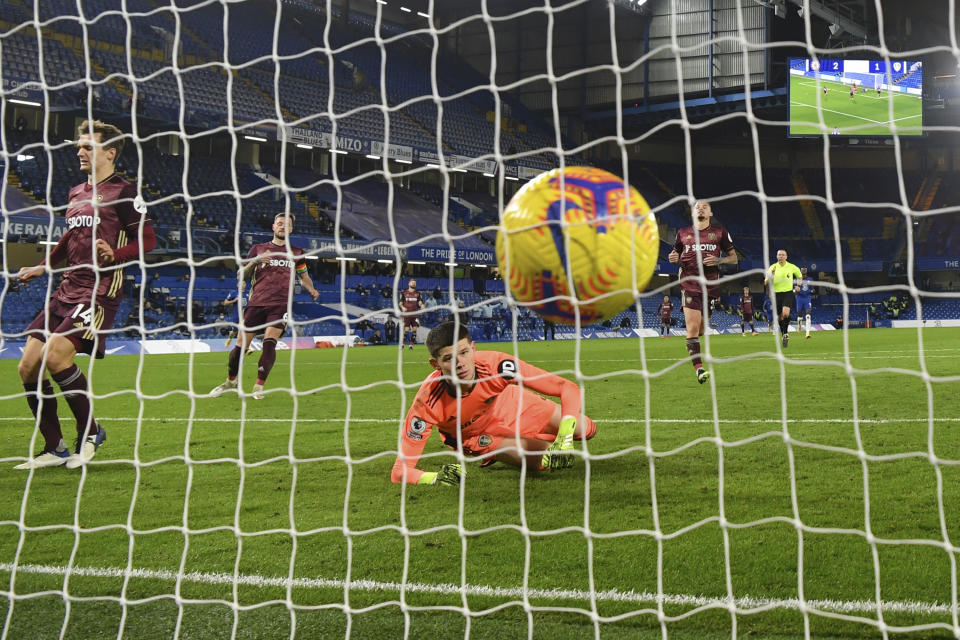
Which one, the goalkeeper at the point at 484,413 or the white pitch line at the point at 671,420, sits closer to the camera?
the goalkeeper at the point at 484,413

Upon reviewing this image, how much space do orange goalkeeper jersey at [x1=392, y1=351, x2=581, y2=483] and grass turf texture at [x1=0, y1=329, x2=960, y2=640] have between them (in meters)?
0.24

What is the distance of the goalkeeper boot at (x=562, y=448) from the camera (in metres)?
4.56

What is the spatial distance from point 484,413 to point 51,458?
8.91 ft

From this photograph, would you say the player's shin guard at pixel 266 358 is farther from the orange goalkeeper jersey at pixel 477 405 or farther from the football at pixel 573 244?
the football at pixel 573 244

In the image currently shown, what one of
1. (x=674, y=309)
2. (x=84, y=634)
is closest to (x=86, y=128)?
(x=84, y=634)

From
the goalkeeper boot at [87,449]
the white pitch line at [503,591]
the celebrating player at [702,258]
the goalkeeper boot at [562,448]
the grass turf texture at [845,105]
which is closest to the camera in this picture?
the white pitch line at [503,591]

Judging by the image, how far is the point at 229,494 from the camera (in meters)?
4.32

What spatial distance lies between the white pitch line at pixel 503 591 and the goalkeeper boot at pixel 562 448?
5.78 feet

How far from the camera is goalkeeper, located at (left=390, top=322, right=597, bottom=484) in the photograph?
4219 mm

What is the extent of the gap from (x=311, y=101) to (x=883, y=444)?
2886 centimetres

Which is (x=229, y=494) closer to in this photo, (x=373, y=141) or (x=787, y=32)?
(x=373, y=141)

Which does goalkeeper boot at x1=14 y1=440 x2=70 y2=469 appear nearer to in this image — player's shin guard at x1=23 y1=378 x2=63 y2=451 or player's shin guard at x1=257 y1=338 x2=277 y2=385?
player's shin guard at x1=23 y1=378 x2=63 y2=451

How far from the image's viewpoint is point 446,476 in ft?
14.3

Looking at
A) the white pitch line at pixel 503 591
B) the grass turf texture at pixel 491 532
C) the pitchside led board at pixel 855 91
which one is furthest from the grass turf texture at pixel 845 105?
the white pitch line at pixel 503 591
